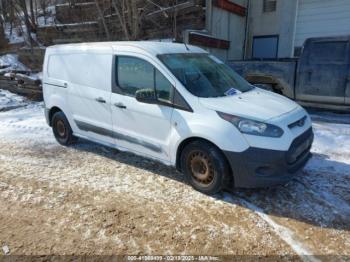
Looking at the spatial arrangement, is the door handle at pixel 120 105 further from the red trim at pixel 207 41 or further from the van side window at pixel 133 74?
the red trim at pixel 207 41

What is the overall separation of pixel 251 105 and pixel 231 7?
10.8 meters

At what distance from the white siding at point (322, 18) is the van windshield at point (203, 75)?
362 inches

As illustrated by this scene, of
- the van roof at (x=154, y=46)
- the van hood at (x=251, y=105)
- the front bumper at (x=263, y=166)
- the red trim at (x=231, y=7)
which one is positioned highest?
the red trim at (x=231, y=7)

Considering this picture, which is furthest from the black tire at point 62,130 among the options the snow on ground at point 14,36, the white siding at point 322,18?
the snow on ground at point 14,36

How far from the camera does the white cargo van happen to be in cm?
379

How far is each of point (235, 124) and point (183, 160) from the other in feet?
3.00

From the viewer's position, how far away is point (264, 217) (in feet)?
12.3

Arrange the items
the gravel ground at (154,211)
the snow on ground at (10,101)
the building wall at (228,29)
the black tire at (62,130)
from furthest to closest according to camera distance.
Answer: the building wall at (228,29)
the snow on ground at (10,101)
the black tire at (62,130)
the gravel ground at (154,211)

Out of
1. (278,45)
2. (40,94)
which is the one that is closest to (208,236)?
(40,94)

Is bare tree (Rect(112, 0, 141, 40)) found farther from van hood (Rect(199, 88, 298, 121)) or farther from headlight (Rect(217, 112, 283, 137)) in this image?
headlight (Rect(217, 112, 283, 137))

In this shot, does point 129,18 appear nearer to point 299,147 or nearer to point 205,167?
point 205,167

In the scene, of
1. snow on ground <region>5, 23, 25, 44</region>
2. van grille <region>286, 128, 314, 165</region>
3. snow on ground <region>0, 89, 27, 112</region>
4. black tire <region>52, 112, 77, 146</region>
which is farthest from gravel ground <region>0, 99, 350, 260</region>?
snow on ground <region>5, 23, 25, 44</region>

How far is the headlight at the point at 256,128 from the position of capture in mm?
3738

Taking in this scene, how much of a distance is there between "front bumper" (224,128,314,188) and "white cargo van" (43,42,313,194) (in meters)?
0.01
